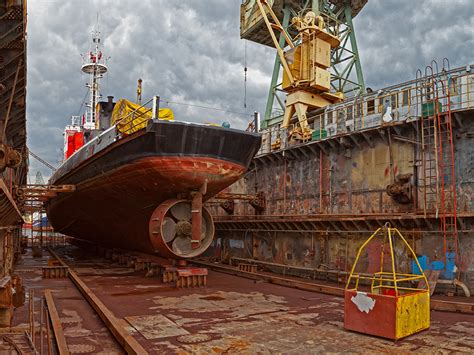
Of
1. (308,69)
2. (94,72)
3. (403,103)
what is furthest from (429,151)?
(94,72)

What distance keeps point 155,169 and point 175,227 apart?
159cm

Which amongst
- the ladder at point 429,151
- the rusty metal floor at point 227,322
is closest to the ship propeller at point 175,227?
the rusty metal floor at point 227,322

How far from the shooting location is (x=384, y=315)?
6129 millimetres

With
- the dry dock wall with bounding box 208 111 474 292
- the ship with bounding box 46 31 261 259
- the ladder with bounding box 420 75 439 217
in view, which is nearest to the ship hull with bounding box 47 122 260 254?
the ship with bounding box 46 31 261 259

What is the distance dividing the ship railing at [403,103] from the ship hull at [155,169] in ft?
14.1

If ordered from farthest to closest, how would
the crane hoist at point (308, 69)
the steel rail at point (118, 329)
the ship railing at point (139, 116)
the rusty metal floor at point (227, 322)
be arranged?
1. the crane hoist at point (308, 69)
2. the ship railing at point (139, 116)
3. the rusty metal floor at point (227, 322)
4. the steel rail at point (118, 329)

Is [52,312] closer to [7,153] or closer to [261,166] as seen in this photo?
[7,153]

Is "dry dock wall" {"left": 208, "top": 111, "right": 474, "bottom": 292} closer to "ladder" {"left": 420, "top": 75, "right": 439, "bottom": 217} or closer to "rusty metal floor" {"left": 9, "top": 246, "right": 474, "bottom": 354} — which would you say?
"ladder" {"left": 420, "top": 75, "right": 439, "bottom": 217}

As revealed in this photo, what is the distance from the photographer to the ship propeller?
10.4m

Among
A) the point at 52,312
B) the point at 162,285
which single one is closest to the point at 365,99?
the point at 162,285

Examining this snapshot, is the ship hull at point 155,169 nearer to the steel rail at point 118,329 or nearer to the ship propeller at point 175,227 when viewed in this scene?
the ship propeller at point 175,227

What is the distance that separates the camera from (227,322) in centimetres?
698

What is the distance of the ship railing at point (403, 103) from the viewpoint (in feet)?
36.1

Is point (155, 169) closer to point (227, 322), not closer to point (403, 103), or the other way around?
point (227, 322)
